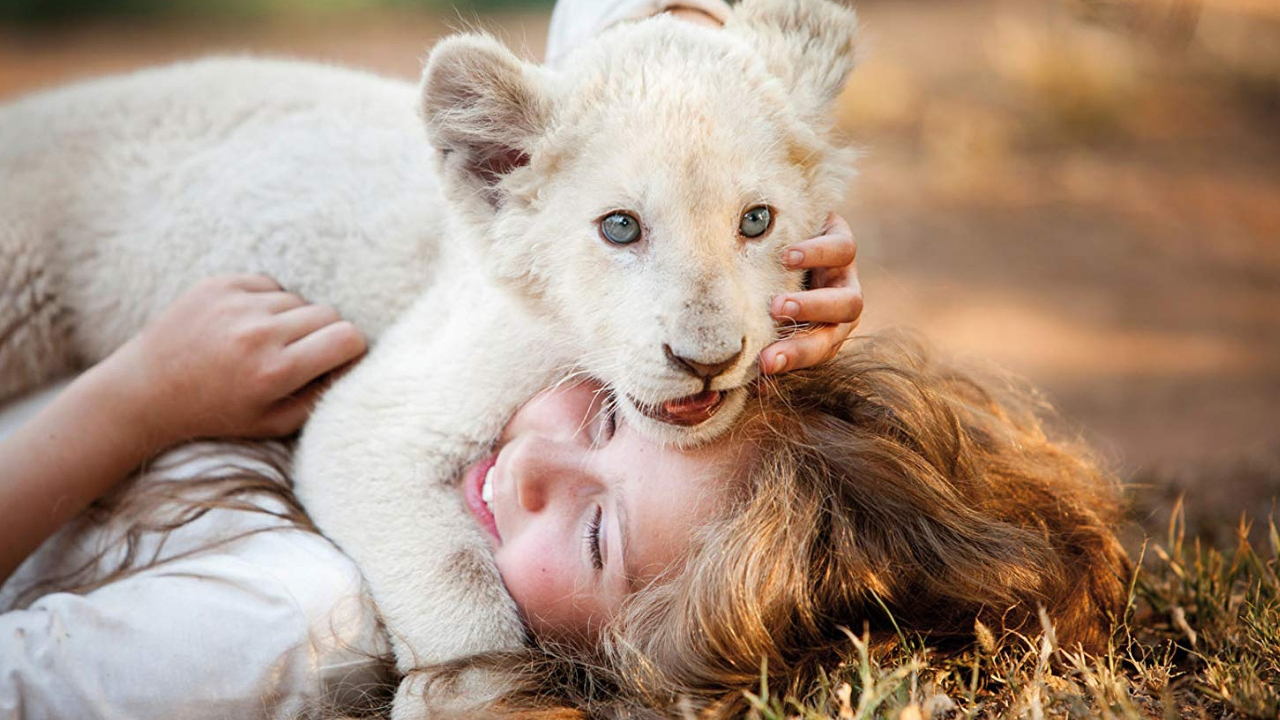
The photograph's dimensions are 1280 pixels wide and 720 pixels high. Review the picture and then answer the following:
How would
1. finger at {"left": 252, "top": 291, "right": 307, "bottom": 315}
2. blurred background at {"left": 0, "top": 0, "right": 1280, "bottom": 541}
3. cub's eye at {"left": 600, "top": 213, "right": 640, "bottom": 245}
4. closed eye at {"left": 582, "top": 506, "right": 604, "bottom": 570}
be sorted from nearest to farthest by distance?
cub's eye at {"left": 600, "top": 213, "right": 640, "bottom": 245}, closed eye at {"left": 582, "top": 506, "right": 604, "bottom": 570}, finger at {"left": 252, "top": 291, "right": 307, "bottom": 315}, blurred background at {"left": 0, "top": 0, "right": 1280, "bottom": 541}

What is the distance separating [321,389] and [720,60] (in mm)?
1518

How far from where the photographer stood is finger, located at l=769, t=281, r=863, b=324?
2.52 metres

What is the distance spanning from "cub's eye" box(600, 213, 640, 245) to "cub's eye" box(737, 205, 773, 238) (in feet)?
0.78

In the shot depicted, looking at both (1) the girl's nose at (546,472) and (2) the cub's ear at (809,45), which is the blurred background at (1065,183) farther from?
(1) the girl's nose at (546,472)

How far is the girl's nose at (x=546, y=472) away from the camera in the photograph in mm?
2709

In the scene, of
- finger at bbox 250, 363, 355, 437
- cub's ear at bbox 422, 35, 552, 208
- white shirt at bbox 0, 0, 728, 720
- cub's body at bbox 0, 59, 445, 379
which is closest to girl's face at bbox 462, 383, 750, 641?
white shirt at bbox 0, 0, 728, 720

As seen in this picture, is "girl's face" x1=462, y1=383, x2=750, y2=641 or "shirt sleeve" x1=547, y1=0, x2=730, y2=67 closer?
"girl's face" x1=462, y1=383, x2=750, y2=641

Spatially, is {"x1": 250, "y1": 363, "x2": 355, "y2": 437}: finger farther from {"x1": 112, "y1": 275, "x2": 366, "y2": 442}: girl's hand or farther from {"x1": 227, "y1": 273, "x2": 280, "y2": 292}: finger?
{"x1": 227, "y1": 273, "x2": 280, "y2": 292}: finger

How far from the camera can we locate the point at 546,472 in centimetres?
272

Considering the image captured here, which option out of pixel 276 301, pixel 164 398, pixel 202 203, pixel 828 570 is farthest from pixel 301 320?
pixel 828 570

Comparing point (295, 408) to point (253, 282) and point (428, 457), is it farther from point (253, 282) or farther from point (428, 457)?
point (428, 457)

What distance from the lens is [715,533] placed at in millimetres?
2555

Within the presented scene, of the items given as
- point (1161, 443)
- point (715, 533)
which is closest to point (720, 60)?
point (715, 533)

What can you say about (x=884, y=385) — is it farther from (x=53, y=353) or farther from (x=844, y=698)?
(x=53, y=353)
